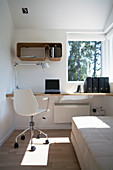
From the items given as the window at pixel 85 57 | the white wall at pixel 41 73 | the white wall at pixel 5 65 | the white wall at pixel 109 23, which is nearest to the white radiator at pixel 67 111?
the white wall at pixel 41 73

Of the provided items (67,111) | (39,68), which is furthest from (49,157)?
(39,68)

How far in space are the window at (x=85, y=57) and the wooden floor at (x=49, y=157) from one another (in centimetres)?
180

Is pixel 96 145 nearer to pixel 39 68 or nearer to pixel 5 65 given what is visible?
pixel 5 65

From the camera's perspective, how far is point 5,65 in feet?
8.68

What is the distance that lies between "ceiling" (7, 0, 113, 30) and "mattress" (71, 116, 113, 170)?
2238 millimetres

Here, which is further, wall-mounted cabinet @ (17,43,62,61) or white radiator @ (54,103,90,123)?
white radiator @ (54,103,90,123)

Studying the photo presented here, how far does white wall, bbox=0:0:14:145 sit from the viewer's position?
96.0 inches

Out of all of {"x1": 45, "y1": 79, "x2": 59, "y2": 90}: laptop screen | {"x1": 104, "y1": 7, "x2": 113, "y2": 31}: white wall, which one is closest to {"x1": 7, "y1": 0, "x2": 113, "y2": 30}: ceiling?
{"x1": 104, "y1": 7, "x2": 113, "y2": 31}: white wall

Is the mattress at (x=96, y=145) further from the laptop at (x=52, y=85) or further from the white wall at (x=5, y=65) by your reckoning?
the white wall at (x=5, y=65)

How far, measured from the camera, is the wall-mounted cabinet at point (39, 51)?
9.59 ft

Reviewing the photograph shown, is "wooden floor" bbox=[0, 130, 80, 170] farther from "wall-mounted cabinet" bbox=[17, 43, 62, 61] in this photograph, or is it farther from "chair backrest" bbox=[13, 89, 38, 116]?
"wall-mounted cabinet" bbox=[17, 43, 62, 61]

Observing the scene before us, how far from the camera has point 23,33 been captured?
3.19 m

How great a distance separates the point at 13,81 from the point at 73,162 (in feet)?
6.98

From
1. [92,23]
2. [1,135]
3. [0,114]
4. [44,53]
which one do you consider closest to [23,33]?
[44,53]
